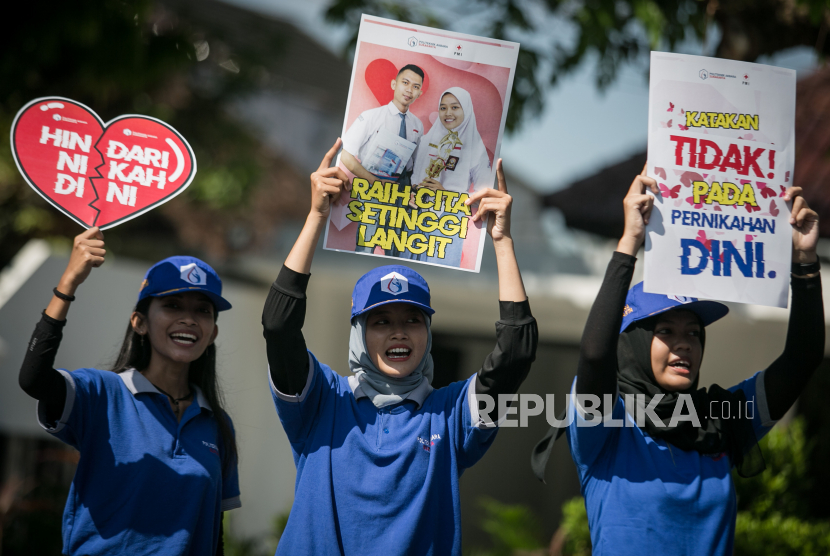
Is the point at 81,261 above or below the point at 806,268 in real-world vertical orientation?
below

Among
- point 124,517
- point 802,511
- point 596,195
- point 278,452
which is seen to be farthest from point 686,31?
point 278,452

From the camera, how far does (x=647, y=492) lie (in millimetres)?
2416

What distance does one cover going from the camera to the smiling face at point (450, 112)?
2648 mm

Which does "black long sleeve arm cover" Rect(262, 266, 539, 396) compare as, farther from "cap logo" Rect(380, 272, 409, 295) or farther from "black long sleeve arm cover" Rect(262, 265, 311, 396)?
"cap logo" Rect(380, 272, 409, 295)

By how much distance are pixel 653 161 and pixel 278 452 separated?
20.4 feet

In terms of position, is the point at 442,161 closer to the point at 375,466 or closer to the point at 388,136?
the point at 388,136

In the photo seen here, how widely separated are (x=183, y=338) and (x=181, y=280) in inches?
8.3

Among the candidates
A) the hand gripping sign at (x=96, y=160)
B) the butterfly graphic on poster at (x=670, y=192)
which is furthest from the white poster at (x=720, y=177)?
the hand gripping sign at (x=96, y=160)

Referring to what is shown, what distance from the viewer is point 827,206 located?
5441mm

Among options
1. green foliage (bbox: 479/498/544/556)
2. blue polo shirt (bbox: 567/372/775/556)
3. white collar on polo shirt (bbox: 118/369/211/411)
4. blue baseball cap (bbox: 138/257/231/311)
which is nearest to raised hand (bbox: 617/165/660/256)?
blue polo shirt (bbox: 567/372/775/556)

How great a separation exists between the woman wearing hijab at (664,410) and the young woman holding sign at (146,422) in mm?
1188

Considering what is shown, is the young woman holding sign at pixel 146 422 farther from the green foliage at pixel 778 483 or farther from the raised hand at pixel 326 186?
the green foliage at pixel 778 483

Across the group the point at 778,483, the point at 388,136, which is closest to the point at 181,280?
the point at 388,136

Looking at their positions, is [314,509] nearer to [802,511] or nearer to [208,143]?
[802,511]
